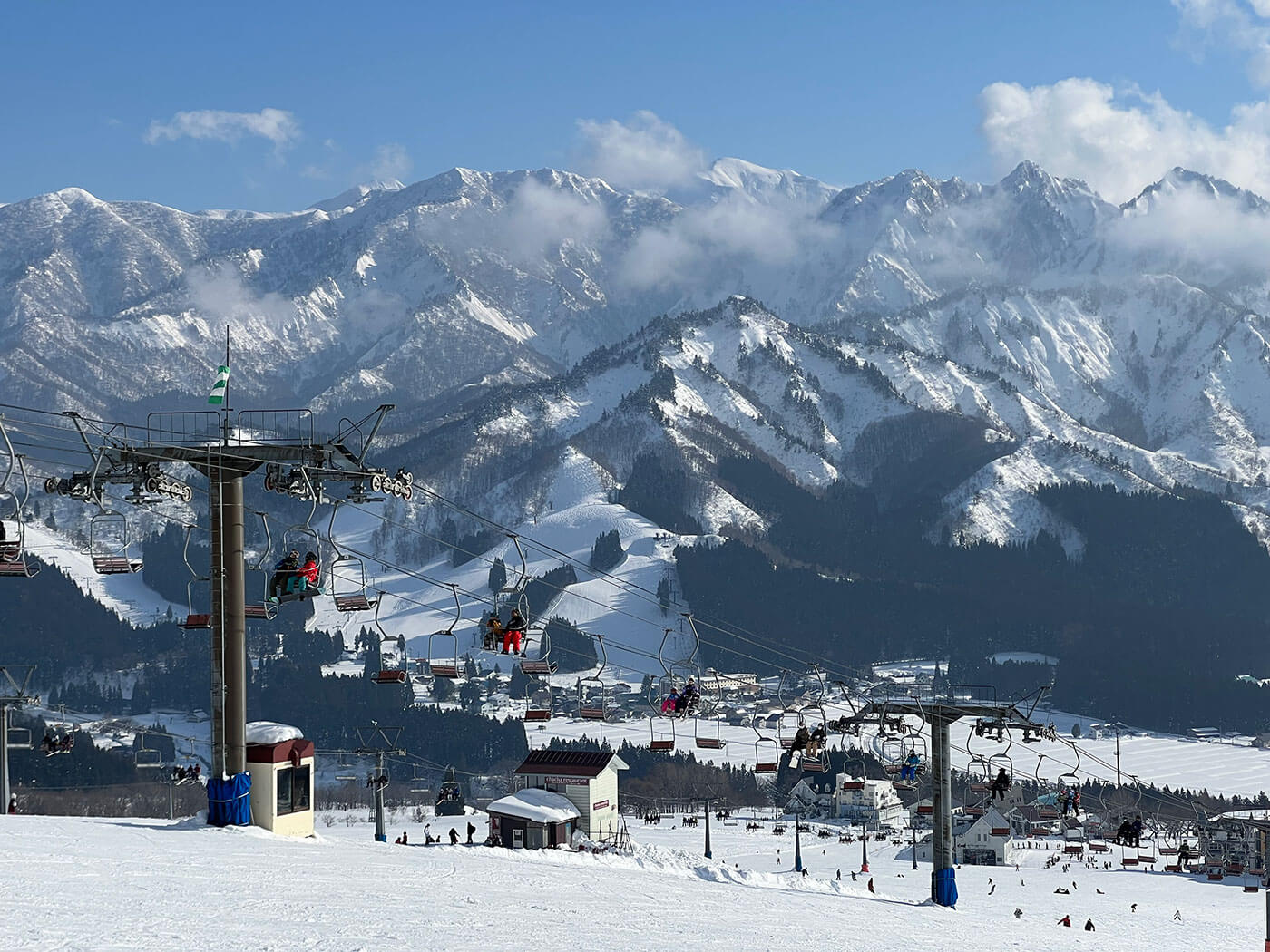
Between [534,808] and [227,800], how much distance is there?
4060 centimetres

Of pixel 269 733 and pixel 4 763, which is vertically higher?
pixel 269 733

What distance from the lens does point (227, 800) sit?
4394cm

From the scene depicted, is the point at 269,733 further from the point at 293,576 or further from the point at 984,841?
the point at 984,841

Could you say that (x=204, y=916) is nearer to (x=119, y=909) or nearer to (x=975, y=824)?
(x=119, y=909)

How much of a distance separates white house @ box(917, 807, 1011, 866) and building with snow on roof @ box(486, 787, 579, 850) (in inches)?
2508

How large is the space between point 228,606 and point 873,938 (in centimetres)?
2034

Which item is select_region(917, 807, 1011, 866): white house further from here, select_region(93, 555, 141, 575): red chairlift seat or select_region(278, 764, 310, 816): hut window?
select_region(93, 555, 141, 575): red chairlift seat

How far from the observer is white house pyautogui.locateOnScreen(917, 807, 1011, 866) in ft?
461

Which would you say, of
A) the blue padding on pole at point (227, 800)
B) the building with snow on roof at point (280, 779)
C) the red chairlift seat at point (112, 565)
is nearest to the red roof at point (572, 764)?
the building with snow on roof at point (280, 779)

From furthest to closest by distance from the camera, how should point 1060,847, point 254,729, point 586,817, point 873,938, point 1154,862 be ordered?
point 1060,847
point 1154,862
point 586,817
point 254,729
point 873,938

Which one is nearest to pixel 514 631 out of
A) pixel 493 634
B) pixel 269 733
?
pixel 493 634

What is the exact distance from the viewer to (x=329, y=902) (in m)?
32.2

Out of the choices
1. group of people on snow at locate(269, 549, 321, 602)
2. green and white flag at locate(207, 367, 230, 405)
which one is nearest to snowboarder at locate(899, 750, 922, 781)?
group of people on snow at locate(269, 549, 321, 602)

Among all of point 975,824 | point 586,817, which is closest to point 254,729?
point 586,817
